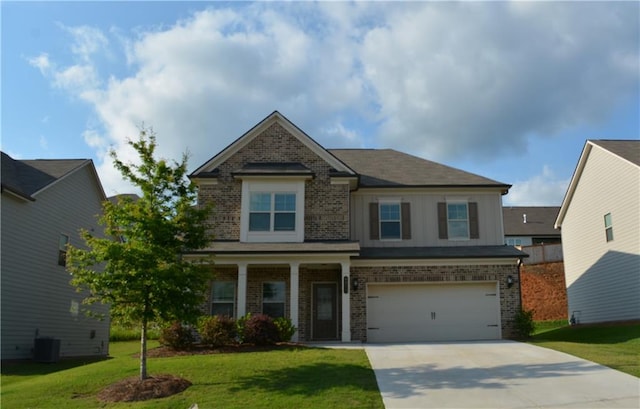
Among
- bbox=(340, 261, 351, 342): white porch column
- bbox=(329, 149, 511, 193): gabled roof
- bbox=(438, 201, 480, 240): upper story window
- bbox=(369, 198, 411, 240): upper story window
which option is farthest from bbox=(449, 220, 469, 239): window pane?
bbox=(340, 261, 351, 342): white porch column

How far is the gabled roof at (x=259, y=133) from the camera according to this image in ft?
65.4

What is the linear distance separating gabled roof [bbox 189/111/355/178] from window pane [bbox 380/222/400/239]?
2538 millimetres

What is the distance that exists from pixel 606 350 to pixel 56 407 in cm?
1321

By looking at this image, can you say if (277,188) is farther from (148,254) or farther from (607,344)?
(607,344)

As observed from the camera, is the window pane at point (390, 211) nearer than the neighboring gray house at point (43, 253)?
No

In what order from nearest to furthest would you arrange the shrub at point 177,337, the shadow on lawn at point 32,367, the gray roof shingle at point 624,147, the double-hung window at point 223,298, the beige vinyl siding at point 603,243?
1. the shadow on lawn at point 32,367
2. the shrub at point 177,337
3. the double-hung window at point 223,298
4. the beige vinyl siding at point 603,243
5. the gray roof shingle at point 624,147

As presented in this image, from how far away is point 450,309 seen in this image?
19.3 meters

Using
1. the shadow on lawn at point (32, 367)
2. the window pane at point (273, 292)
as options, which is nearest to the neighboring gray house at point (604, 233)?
the window pane at point (273, 292)

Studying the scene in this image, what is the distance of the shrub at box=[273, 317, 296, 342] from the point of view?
653 inches

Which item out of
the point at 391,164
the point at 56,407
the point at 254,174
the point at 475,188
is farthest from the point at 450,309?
the point at 56,407

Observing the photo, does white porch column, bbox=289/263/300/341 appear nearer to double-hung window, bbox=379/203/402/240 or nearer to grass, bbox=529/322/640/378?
double-hung window, bbox=379/203/402/240

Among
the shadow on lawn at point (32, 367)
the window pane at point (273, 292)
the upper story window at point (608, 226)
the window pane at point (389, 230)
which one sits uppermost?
the upper story window at point (608, 226)

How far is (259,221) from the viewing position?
19.4 m

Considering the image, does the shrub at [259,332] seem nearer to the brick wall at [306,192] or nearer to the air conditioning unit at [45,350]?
the brick wall at [306,192]
